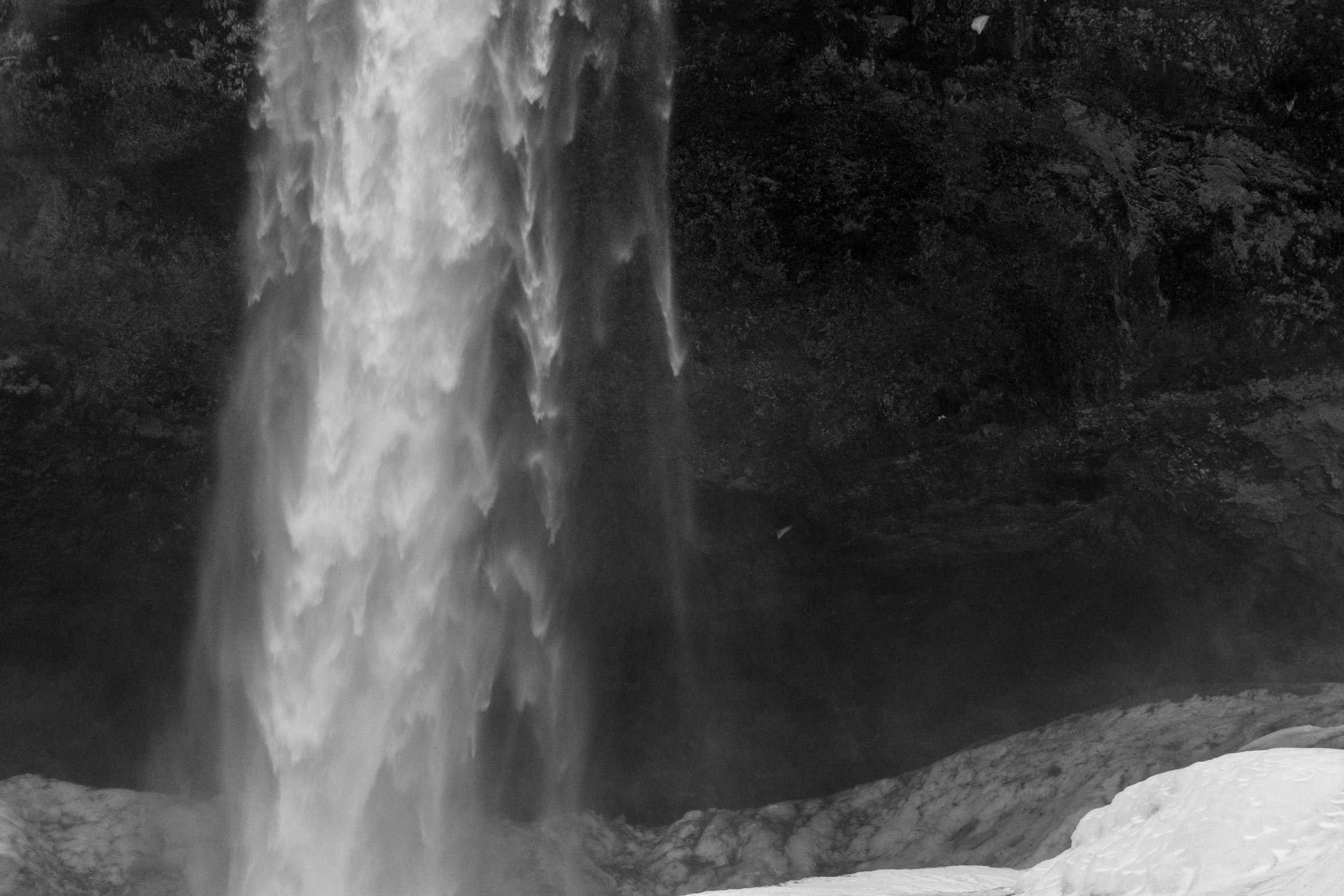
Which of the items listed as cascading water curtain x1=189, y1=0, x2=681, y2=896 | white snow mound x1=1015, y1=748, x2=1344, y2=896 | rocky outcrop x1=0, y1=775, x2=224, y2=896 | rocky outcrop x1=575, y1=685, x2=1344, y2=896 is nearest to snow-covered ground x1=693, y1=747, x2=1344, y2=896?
white snow mound x1=1015, y1=748, x2=1344, y2=896

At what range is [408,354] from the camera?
41.5 ft

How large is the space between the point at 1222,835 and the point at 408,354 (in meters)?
8.52

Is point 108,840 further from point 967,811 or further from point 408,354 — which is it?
point 967,811

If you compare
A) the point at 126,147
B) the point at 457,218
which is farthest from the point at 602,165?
the point at 126,147

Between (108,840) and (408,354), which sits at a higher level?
(408,354)

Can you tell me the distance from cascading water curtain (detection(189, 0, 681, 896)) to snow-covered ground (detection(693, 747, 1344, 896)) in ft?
23.2

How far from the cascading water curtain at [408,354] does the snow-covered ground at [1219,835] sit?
707 cm

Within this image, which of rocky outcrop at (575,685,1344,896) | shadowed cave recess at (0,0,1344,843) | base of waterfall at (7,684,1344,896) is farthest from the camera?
shadowed cave recess at (0,0,1344,843)

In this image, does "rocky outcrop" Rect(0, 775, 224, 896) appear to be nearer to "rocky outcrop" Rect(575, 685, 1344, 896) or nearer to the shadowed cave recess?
the shadowed cave recess

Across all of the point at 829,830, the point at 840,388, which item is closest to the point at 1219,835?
the point at 840,388

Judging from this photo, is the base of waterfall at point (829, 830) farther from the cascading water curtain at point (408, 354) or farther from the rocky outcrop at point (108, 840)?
the cascading water curtain at point (408, 354)

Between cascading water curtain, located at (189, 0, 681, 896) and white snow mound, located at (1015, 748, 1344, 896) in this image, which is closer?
white snow mound, located at (1015, 748, 1344, 896)

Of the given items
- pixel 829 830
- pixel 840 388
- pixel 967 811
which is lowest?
pixel 829 830

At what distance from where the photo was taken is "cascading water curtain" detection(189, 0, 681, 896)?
12.5 m
